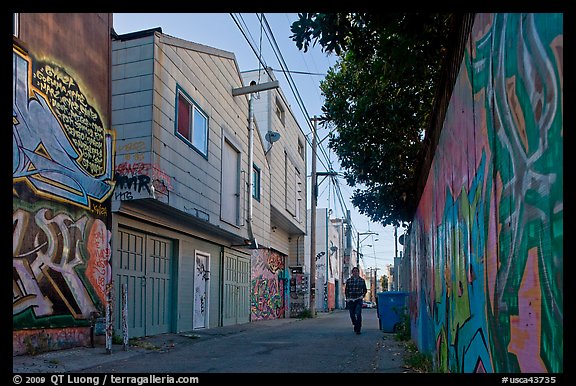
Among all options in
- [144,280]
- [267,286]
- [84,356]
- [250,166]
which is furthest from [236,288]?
[84,356]

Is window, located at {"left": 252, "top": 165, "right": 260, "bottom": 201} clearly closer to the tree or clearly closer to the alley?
the tree

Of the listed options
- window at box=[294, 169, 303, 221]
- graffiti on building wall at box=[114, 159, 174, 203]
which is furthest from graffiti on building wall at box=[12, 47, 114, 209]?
window at box=[294, 169, 303, 221]

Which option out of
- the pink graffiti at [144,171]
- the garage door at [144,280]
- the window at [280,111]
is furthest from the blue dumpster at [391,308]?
the window at [280,111]

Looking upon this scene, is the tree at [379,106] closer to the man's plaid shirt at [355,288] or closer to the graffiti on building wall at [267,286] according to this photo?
the man's plaid shirt at [355,288]

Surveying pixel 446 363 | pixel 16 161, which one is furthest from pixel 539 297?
pixel 16 161

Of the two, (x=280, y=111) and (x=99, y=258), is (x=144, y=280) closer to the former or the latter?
(x=99, y=258)

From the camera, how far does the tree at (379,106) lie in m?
6.57

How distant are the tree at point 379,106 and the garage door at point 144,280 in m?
5.15

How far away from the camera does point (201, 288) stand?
1588 centimetres

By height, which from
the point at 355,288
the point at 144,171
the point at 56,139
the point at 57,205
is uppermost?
the point at 56,139

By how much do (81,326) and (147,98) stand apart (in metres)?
4.62

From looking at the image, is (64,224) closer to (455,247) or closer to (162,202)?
(162,202)

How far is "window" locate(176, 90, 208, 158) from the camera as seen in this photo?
13.1 m

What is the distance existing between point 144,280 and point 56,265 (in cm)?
365
